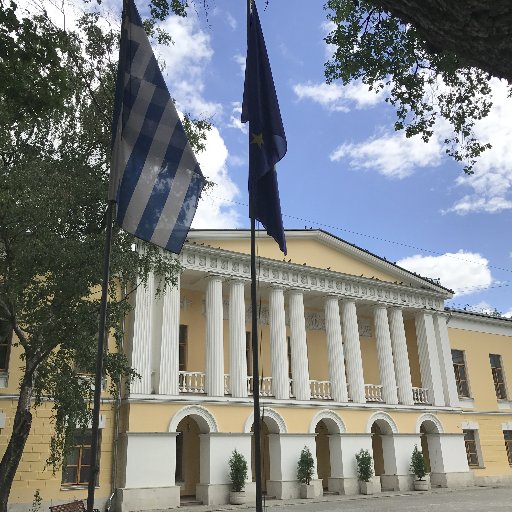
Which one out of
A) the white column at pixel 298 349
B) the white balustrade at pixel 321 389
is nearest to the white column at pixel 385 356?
the white balustrade at pixel 321 389

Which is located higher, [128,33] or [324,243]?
[324,243]

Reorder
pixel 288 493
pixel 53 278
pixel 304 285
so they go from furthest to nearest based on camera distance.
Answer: pixel 304 285 → pixel 288 493 → pixel 53 278

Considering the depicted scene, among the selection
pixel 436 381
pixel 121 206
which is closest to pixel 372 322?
pixel 436 381

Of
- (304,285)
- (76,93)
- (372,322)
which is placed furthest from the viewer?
(372,322)

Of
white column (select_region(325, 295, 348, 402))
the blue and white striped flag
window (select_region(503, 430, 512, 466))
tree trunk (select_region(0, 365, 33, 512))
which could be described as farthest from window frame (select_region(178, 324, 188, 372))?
window (select_region(503, 430, 512, 466))

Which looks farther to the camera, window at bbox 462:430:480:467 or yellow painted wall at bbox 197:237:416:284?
window at bbox 462:430:480:467

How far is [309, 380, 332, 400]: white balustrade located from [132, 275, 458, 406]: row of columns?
36 centimetres

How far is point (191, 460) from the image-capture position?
19047mm

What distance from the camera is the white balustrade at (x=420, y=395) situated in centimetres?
2303

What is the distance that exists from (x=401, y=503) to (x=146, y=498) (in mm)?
7578

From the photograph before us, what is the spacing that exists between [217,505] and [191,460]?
3.27 metres

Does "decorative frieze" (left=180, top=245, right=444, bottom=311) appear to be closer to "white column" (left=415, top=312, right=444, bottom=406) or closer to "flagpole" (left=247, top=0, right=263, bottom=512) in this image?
"white column" (left=415, top=312, right=444, bottom=406)

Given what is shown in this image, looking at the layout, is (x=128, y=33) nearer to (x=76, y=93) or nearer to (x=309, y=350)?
(x=76, y=93)

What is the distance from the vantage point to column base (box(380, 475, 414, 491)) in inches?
794
